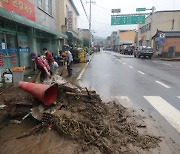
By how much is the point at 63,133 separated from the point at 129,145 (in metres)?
1.37

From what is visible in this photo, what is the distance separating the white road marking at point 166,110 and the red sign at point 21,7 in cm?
808

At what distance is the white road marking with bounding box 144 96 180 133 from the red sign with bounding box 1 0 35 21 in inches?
318

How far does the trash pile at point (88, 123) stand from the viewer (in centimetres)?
355

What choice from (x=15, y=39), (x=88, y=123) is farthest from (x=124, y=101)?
(x=15, y=39)

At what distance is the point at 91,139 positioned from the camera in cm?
360

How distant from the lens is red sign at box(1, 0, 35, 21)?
9234 mm

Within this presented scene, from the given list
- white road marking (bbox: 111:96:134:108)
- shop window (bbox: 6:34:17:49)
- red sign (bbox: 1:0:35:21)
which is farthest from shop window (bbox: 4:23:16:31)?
white road marking (bbox: 111:96:134:108)

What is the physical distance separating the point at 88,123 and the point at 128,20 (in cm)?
3034

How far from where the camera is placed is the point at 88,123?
4062 millimetres

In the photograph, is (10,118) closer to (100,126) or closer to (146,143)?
(100,126)

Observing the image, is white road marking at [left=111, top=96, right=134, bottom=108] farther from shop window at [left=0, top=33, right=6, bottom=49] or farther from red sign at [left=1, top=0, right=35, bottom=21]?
red sign at [left=1, top=0, right=35, bottom=21]

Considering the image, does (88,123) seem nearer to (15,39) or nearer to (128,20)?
(15,39)

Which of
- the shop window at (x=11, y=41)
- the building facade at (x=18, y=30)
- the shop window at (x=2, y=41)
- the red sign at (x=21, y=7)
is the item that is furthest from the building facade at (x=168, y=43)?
the shop window at (x=2, y=41)

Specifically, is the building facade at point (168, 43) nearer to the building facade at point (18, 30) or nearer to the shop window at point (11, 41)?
the building facade at point (18, 30)
